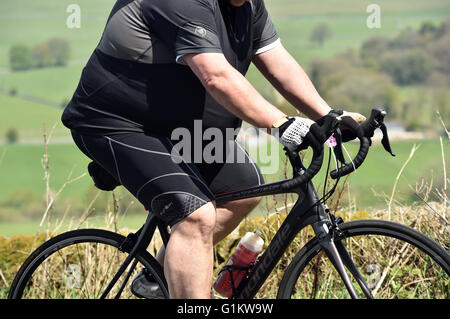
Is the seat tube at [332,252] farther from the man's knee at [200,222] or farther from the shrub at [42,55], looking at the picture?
the shrub at [42,55]

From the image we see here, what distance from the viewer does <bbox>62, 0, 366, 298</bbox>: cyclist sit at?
2.48 m

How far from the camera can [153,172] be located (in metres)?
2.65

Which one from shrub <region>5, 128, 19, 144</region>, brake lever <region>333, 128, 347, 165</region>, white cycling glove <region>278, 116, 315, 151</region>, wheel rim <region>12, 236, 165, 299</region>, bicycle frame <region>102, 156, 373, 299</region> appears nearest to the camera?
white cycling glove <region>278, 116, 315, 151</region>

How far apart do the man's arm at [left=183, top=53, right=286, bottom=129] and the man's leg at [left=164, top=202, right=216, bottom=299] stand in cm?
41

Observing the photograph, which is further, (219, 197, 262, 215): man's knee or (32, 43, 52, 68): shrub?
(32, 43, 52, 68): shrub

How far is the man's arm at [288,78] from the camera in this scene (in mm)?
2916

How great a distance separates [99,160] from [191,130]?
0.39 meters

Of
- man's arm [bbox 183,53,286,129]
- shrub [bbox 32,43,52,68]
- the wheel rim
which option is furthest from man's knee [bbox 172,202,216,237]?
shrub [bbox 32,43,52,68]

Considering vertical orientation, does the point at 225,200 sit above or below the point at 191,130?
below

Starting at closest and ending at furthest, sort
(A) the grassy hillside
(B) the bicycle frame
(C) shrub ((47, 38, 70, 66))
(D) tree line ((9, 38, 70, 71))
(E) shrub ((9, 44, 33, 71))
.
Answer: (B) the bicycle frame, (A) the grassy hillside, (E) shrub ((9, 44, 33, 71)), (D) tree line ((9, 38, 70, 71)), (C) shrub ((47, 38, 70, 66))

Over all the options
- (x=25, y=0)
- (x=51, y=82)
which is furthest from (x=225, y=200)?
(x=25, y=0)

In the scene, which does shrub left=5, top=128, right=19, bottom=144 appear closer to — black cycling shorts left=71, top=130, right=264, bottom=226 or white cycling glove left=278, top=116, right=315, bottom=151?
black cycling shorts left=71, top=130, right=264, bottom=226
